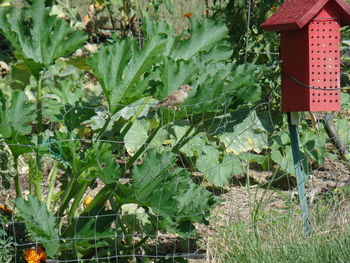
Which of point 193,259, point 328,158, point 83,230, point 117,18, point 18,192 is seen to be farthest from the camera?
point 117,18

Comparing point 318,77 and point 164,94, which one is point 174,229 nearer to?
point 164,94

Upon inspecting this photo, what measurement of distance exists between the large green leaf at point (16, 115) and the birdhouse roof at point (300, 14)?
4.16 ft

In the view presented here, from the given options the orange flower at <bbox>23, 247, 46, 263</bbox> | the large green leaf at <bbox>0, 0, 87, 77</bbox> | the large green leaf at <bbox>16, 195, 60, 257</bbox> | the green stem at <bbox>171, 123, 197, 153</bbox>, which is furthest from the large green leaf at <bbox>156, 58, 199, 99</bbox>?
the orange flower at <bbox>23, 247, 46, 263</bbox>

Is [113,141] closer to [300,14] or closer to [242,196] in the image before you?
[300,14]

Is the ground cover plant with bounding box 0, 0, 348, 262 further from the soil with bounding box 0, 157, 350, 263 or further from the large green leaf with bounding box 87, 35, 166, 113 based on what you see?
the soil with bounding box 0, 157, 350, 263

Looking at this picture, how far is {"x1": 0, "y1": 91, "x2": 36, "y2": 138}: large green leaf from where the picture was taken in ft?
11.0

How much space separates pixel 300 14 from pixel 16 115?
1.49 metres

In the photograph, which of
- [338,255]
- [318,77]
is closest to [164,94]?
[318,77]

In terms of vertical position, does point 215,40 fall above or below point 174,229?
above

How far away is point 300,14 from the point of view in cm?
364

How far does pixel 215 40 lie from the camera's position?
3.76 metres

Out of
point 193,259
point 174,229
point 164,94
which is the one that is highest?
point 164,94

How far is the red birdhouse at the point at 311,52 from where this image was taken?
12.1 ft

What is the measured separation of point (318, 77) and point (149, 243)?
1.27 meters
